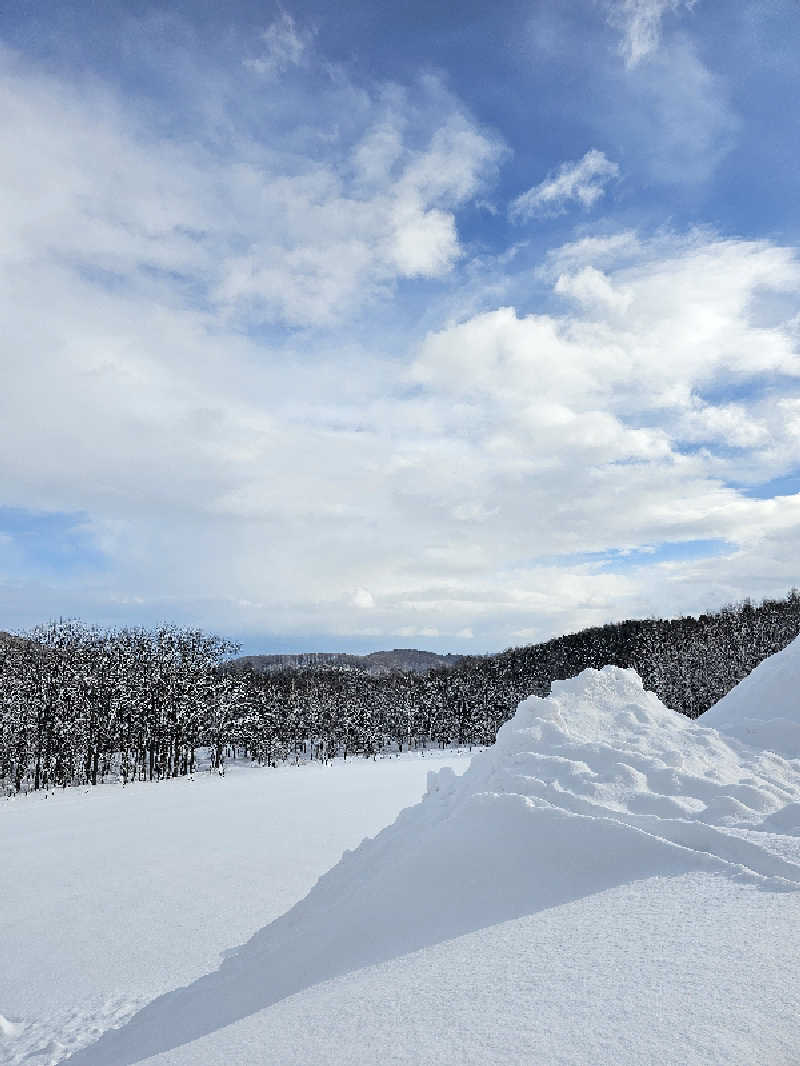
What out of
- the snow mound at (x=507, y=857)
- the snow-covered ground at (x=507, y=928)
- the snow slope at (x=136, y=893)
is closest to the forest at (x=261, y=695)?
the snow slope at (x=136, y=893)

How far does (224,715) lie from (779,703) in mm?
56445

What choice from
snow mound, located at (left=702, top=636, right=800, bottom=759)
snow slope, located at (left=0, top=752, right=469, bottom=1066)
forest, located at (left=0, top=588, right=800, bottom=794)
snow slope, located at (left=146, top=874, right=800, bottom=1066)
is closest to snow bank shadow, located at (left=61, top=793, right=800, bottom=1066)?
snow slope, located at (left=146, top=874, right=800, bottom=1066)

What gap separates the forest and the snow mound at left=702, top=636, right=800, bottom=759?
151ft

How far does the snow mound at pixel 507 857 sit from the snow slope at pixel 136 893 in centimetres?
145

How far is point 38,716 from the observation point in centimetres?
4788

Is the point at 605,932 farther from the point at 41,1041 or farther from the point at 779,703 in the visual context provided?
the point at 779,703

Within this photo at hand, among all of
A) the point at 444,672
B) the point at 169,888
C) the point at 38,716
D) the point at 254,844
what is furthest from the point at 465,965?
the point at 444,672

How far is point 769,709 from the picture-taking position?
13.4 metres

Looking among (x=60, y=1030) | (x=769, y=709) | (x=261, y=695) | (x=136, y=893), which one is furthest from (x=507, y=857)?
(x=261, y=695)

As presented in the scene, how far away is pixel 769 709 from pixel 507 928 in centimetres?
1023

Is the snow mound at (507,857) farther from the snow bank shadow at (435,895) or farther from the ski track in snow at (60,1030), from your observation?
the ski track in snow at (60,1030)

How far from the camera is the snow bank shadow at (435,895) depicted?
19.9 feet

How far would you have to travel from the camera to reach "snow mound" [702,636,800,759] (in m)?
11.6

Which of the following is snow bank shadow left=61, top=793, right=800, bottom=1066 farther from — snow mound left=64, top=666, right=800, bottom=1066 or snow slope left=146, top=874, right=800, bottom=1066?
snow slope left=146, top=874, right=800, bottom=1066
